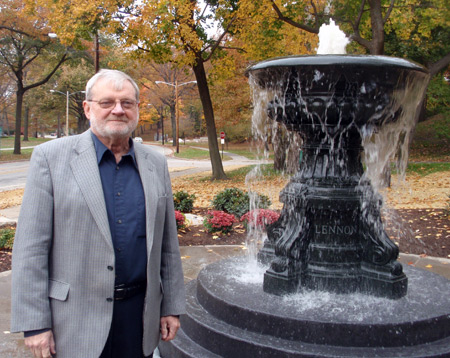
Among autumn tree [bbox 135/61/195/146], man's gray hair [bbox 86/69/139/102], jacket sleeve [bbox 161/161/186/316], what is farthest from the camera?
autumn tree [bbox 135/61/195/146]

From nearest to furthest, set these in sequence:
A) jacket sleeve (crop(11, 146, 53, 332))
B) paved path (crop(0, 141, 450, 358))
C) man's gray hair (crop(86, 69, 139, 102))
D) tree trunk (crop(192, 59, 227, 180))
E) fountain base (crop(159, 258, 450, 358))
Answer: jacket sleeve (crop(11, 146, 53, 332))
man's gray hair (crop(86, 69, 139, 102))
fountain base (crop(159, 258, 450, 358))
paved path (crop(0, 141, 450, 358))
tree trunk (crop(192, 59, 227, 180))

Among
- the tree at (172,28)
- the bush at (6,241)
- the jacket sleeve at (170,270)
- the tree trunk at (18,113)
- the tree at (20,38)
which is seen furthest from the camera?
the tree trunk at (18,113)

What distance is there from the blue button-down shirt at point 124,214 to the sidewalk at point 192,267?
205cm

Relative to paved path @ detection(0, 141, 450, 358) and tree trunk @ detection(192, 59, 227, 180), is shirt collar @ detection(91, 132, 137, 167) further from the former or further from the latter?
tree trunk @ detection(192, 59, 227, 180)

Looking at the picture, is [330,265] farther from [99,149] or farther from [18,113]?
[18,113]

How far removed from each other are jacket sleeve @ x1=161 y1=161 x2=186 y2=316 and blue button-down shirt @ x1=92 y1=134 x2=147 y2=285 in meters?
0.24

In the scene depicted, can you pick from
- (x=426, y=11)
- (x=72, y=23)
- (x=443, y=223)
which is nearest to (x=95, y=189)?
(x=443, y=223)

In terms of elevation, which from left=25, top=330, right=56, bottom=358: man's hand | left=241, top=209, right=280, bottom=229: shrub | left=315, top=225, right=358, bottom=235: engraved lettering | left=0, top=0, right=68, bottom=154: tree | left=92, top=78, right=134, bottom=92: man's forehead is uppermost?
left=0, top=0, right=68, bottom=154: tree

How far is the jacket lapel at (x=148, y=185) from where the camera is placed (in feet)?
7.85

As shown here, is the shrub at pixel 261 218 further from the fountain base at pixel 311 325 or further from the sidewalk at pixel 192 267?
the fountain base at pixel 311 325

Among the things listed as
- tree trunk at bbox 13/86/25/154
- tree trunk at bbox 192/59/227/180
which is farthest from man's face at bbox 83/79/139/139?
tree trunk at bbox 13/86/25/154

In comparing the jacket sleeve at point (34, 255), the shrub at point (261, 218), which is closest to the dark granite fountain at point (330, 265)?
the jacket sleeve at point (34, 255)

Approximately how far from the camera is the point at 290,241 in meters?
4.30

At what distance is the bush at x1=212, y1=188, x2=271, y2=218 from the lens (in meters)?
9.38
